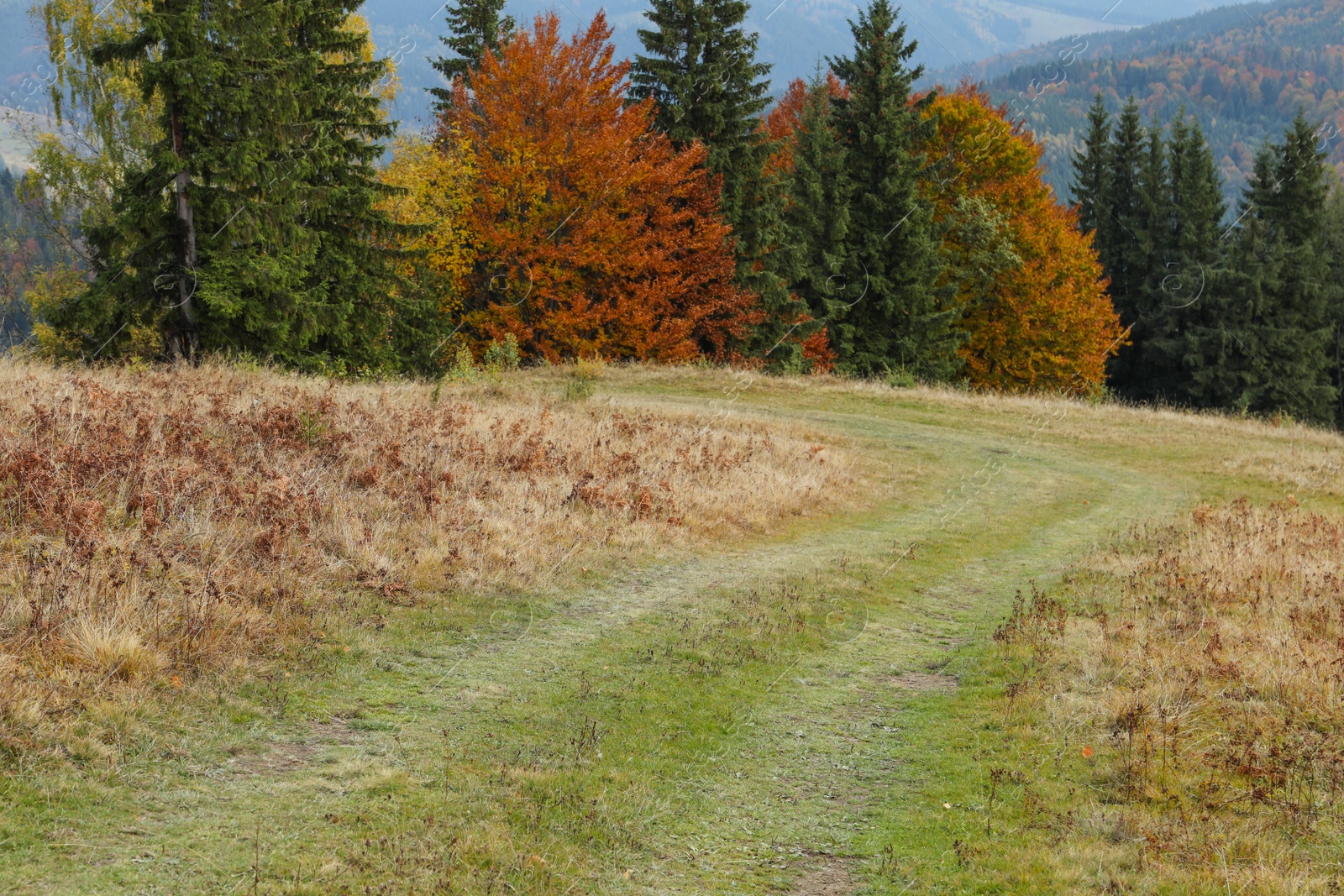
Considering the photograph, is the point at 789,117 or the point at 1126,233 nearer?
the point at 789,117

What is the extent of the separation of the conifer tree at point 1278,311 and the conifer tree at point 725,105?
2987cm

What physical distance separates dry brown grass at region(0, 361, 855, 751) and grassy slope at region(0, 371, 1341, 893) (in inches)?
24.7

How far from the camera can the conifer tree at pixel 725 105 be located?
32719mm

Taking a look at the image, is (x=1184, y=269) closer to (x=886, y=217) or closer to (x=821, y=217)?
(x=886, y=217)

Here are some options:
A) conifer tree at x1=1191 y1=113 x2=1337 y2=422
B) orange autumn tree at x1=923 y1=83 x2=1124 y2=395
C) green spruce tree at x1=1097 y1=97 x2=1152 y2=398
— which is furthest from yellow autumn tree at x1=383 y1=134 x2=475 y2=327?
green spruce tree at x1=1097 y1=97 x2=1152 y2=398

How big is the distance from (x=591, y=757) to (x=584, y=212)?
26.4m

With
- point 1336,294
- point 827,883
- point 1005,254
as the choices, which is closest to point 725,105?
point 1005,254

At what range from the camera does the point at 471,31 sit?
38.8 metres

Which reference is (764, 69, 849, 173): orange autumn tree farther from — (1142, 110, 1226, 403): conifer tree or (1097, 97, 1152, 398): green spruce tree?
(1142, 110, 1226, 403): conifer tree

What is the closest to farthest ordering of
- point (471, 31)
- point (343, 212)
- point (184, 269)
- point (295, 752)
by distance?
point (295, 752), point (184, 269), point (343, 212), point (471, 31)

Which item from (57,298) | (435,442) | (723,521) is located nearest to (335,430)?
(435,442)

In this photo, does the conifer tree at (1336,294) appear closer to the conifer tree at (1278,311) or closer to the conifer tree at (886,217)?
the conifer tree at (1278,311)

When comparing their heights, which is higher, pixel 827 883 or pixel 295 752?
pixel 295 752

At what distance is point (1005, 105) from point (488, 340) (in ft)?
90.1
